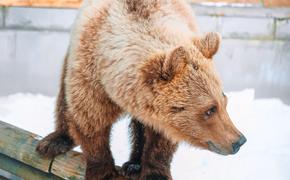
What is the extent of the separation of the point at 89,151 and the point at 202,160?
2.22 meters

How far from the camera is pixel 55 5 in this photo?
16.8ft

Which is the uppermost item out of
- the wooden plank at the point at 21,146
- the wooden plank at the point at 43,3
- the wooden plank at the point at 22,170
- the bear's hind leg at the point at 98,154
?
the bear's hind leg at the point at 98,154

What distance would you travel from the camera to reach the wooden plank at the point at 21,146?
3.23 metres

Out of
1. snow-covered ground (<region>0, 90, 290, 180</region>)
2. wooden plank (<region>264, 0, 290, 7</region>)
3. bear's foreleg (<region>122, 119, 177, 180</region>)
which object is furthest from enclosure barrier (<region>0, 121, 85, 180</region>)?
wooden plank (<region>264, 0, 290, 7</region>)

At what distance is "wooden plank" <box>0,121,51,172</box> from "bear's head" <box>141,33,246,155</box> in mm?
928

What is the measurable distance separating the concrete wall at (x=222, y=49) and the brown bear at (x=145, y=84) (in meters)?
2.37

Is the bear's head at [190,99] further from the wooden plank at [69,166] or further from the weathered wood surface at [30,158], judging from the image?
the wooden plank at [69,166]

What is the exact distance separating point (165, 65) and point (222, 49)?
3168 millimetres

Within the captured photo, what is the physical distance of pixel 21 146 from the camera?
3.32 m

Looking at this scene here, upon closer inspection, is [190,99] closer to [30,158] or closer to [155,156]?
[155,156]

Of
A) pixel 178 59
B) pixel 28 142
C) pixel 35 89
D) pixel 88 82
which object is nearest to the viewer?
pixel 178 59

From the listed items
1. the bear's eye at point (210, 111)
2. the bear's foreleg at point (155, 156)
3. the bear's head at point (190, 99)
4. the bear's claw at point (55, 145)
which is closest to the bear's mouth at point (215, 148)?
the bear's head at point (190, 99)

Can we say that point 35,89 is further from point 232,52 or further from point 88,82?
point 88,82

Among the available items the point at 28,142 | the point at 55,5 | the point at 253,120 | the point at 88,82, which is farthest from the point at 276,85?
the point at 88,82
